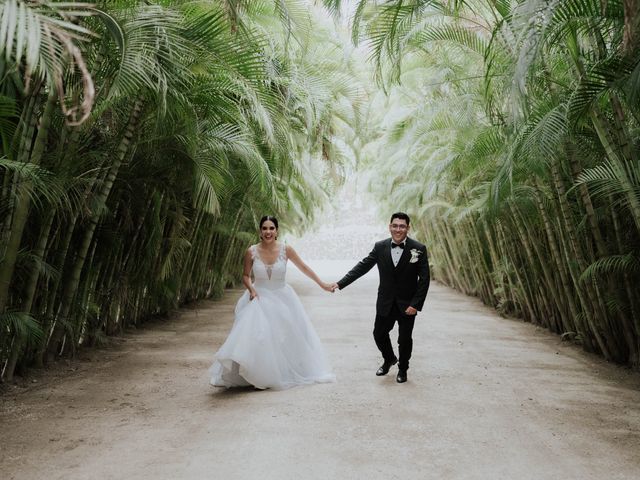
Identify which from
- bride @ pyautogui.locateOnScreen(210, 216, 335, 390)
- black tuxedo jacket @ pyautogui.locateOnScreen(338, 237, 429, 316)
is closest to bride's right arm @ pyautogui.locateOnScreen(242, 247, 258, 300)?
bride @ pyautogui.locateOnScreen(210, 216, 335, 390)

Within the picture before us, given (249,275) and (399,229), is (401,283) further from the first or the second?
(249,275)

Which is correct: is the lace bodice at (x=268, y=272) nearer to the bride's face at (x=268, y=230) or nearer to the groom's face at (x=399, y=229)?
the bride's face at (x=268, y=230)

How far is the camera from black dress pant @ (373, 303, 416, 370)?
5.73m

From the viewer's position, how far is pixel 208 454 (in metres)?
3.66

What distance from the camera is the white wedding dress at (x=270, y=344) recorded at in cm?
530

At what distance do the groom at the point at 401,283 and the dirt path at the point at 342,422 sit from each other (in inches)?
14.8

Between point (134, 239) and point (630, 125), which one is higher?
point (630, 125)

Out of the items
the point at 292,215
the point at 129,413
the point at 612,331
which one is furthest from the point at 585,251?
the point at 292,215

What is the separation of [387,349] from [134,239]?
346cm

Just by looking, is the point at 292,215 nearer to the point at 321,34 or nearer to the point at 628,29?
the point at 321,34

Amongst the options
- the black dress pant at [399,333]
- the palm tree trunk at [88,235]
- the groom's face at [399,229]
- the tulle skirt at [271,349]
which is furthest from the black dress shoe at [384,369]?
the palm tree trunk at [88,235]

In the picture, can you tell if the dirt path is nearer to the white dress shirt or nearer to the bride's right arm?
the bride's right arm

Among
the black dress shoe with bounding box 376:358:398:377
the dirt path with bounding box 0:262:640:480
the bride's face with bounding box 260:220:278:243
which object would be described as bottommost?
the dirt path with bounding box 0:262:640:480

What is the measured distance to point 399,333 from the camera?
5.73 m
